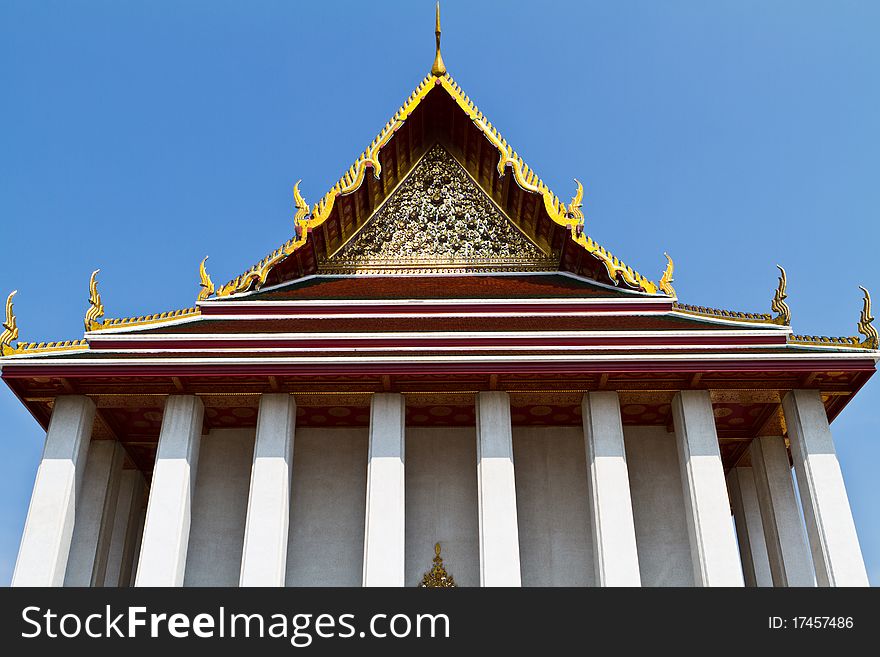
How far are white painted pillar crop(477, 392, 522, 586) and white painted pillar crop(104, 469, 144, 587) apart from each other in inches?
191

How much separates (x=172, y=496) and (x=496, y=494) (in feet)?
10.8

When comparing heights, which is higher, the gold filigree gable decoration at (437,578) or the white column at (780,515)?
the white column at (780,515)

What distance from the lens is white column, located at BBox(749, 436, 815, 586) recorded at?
1084 cm

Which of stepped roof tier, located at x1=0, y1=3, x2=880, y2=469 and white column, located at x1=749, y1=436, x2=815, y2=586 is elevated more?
stepped roof tier, located at x1=0, y1=3, x2=880, y2=469

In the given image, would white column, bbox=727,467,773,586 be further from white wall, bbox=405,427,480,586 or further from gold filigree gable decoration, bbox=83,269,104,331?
gold filigree gable decoration, bbox=83,269,104,331

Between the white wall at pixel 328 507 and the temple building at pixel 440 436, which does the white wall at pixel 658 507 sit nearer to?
the temple building at pixel 440 436

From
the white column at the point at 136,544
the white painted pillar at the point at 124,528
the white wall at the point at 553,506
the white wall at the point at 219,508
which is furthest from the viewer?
the white column at the point at 136,544

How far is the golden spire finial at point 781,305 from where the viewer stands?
36.1 feet

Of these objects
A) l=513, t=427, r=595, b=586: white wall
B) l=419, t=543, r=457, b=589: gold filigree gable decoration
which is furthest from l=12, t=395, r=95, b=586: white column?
l=513, t=427, r=595, b=586: white wall

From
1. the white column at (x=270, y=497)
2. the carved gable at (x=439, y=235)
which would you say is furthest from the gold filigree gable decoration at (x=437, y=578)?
the carved gable at (x=439, y=235)

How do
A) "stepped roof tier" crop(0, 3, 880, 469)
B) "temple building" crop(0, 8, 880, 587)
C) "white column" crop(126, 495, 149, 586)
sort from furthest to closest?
1. "white column" crop(126, 495, 149, 586)
2. "stepped roof tier" crop(0, 3, 880, 469)
3. "temple building" crop(0, 8, 880, 587)

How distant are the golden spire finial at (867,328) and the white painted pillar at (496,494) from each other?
3888 millimetres
